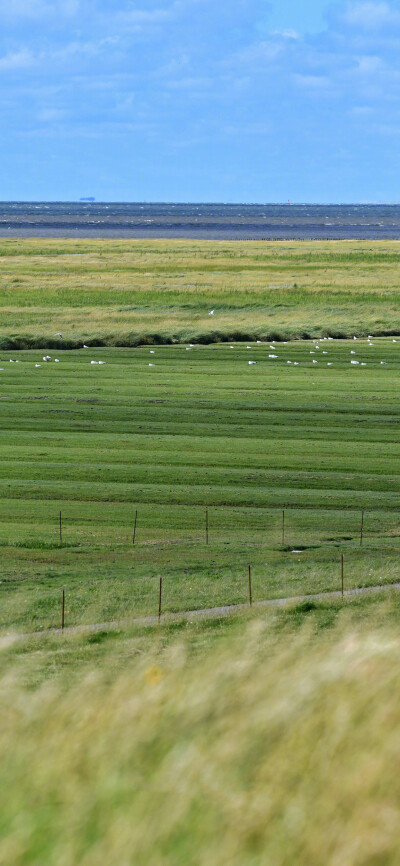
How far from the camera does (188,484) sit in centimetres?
3359

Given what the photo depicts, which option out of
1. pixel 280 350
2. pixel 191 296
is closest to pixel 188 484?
pixel 280 350

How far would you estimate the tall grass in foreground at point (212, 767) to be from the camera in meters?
4.77

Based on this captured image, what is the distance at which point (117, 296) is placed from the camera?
311ft

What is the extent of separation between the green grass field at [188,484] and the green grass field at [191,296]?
14373 mm

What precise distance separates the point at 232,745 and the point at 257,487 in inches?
1100

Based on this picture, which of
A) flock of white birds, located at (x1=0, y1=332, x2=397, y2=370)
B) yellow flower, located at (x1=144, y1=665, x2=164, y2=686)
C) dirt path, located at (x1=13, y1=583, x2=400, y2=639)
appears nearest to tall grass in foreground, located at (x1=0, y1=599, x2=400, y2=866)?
yellow flower, located at (x1=144, y1=665, x2=164, y2=686)

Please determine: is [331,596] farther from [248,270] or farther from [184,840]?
[248,270]

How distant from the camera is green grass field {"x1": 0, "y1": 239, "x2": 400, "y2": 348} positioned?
74.9 metres

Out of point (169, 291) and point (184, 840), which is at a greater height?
point (169, 291)

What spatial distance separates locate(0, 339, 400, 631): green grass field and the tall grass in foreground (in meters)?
12.7

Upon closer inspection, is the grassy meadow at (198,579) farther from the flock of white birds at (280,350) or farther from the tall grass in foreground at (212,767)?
the flock of white birds at (280,350)

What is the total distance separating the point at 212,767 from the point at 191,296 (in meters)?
90.4

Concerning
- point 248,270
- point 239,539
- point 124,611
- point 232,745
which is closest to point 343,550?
point 239,539

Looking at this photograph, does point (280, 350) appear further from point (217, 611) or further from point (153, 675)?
point (153, 675)
